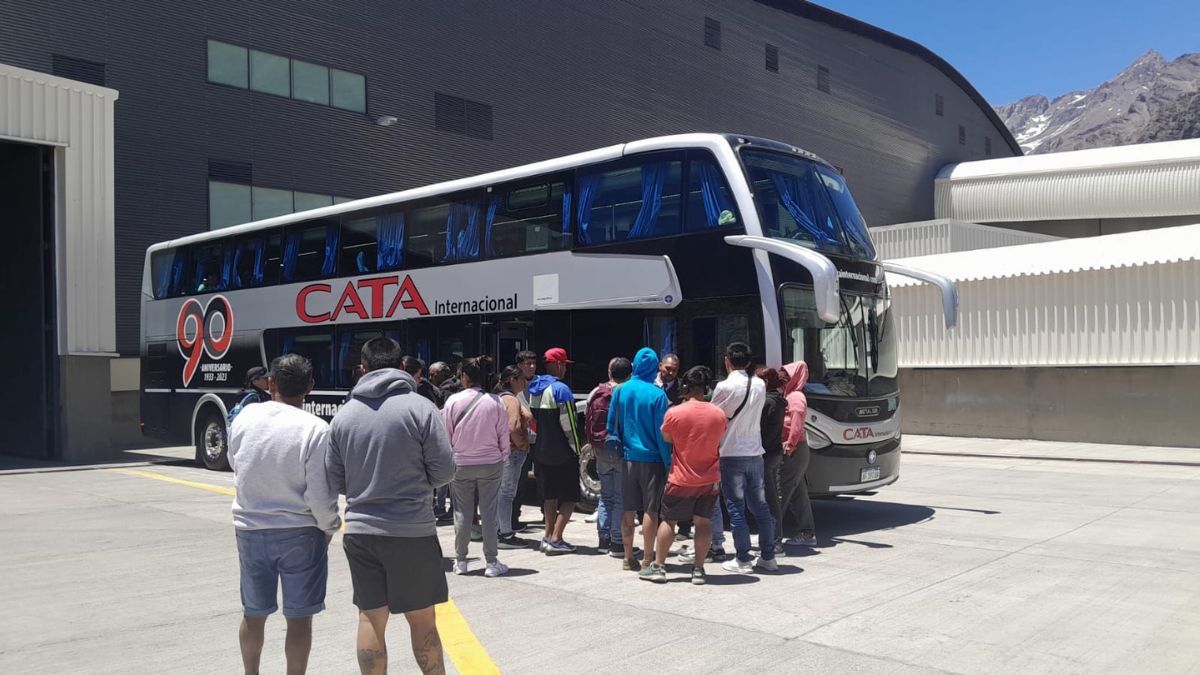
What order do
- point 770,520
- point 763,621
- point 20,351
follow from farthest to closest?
point 20,351 → point 770,520 → point 763,621

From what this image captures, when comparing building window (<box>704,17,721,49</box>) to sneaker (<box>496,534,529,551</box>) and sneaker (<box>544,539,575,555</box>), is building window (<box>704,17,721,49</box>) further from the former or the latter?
sneaker (<box>544,539,575,555</box>)

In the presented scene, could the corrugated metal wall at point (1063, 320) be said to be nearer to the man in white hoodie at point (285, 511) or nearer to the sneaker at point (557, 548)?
the sneaker at point (557, 548)

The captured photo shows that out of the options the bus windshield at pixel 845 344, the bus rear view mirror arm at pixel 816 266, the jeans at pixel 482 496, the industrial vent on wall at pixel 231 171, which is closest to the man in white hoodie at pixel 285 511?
the jeans at pixel 482 496

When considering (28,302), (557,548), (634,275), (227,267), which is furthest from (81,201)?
(557,548)

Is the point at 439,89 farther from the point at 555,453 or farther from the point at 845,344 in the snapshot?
the point at 555,453

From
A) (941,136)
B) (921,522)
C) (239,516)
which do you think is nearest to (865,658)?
(239,516)

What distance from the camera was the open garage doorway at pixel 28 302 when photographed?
19703 mm

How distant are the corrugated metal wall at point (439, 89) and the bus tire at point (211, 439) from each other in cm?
743

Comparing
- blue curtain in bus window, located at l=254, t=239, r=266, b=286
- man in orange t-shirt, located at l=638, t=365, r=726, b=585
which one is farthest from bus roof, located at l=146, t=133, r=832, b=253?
man in orange t-shirt, located at l=638, t=365, r=726, b=585

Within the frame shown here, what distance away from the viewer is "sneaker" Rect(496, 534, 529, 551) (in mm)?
9727

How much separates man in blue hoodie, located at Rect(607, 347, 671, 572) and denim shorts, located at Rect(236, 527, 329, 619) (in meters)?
3.64

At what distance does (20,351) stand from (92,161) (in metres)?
4.47

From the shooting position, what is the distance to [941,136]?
177 ft

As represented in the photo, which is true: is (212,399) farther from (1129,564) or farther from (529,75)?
(529,75)
